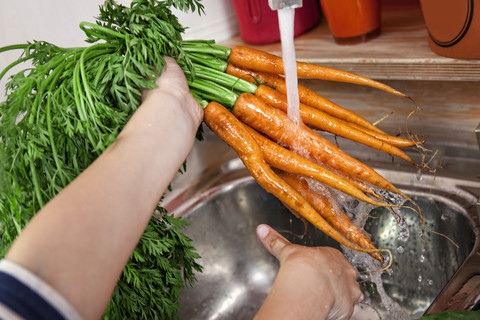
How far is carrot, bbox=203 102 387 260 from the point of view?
782 mm

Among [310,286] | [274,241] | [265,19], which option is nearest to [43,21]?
[265,19]

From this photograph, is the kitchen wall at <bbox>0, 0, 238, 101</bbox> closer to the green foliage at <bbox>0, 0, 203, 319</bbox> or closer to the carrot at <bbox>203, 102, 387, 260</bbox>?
the green foliage at <bbox>0, 0, 203, 319</bbox>

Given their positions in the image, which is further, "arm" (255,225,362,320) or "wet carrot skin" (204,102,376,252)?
"wet carrot skin" (204,102,376,252)

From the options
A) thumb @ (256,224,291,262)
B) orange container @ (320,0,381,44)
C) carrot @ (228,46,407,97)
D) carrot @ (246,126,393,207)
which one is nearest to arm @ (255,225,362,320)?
thumb @ (256,224,291,262)

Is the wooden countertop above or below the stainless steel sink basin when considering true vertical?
above

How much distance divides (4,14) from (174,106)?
0.65 meters

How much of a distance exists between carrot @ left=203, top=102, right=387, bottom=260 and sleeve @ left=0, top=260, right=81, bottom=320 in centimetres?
44

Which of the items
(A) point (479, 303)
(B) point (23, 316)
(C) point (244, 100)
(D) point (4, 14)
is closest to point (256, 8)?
(C) point (244, 100)

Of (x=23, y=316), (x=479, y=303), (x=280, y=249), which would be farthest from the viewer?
(x=280, y=249)

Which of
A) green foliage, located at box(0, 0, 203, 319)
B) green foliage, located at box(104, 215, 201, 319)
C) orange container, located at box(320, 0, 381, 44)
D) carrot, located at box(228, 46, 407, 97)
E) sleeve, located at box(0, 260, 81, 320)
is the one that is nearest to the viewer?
sleeve, located at box(0, 260, 81, 320)

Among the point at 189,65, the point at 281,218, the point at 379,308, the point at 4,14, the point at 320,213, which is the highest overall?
the point at 4,14

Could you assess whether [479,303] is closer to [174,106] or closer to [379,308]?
[379,308]

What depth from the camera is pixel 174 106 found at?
63cm

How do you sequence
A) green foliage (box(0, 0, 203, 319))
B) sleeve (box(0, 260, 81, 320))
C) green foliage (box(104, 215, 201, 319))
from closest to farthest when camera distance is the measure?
sleeve (box(0, 260, 81, 320)) → green foliage (box(0, 0, 203, 319)) → green foliage (box(104, 215, 201, 319))
